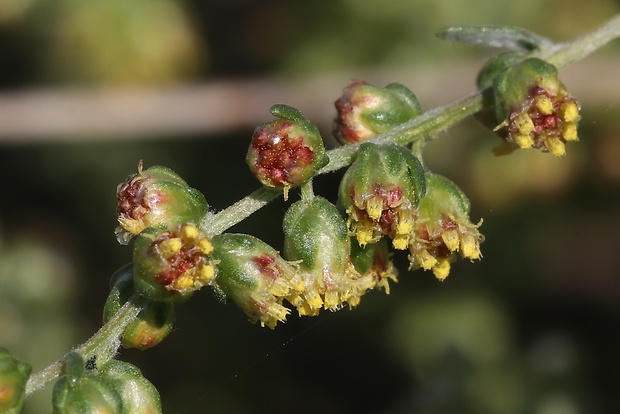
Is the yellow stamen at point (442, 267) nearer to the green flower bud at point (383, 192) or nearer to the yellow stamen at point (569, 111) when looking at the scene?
the green flower bud at point (383, 192)

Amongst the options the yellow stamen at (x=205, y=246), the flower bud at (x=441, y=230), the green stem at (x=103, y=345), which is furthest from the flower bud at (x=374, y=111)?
the green stem at (x=103, y=345)

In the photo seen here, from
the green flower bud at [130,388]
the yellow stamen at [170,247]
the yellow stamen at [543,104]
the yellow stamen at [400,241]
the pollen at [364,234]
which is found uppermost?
the yellow stamen at [543,104]

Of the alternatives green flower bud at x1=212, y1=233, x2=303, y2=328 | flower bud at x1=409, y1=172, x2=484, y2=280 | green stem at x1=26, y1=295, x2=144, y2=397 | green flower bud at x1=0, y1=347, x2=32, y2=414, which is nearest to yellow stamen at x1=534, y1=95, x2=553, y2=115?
flower bud at x1=409, y1=172, x2=484, y2=280

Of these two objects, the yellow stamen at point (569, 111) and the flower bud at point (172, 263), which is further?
the yellow stamen at point (569, 111)

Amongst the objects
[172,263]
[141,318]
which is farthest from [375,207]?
[141,318]

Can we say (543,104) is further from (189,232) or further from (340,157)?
(189,232)
